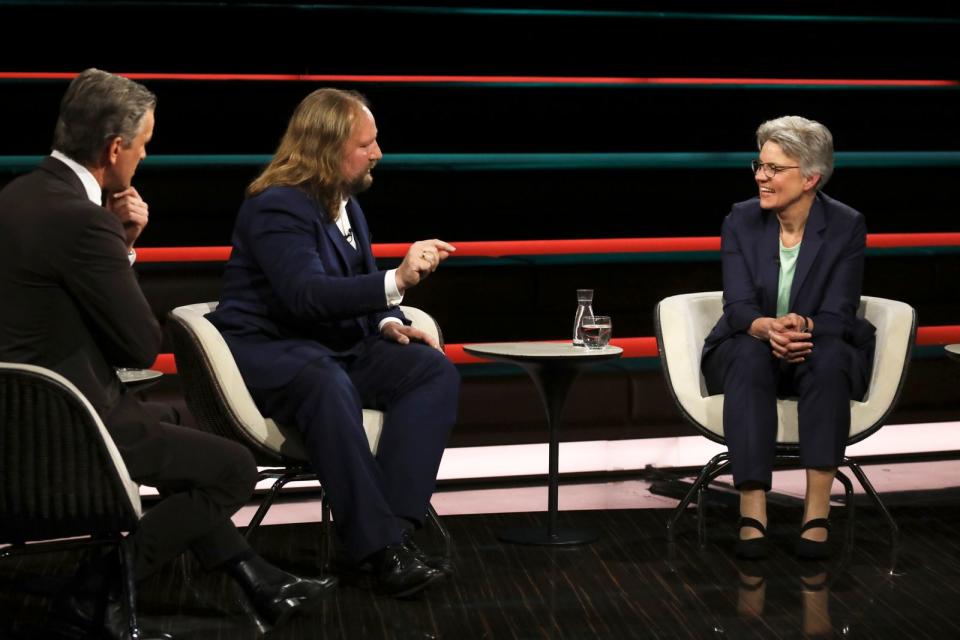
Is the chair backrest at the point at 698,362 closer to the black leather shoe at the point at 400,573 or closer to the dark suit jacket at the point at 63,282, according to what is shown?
the black leather shoe at the point at 400,573

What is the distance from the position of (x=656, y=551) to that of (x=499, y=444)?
5.03ft

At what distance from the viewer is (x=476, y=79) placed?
22.1 feet

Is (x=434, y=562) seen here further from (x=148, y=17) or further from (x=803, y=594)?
(x=148, y=17)

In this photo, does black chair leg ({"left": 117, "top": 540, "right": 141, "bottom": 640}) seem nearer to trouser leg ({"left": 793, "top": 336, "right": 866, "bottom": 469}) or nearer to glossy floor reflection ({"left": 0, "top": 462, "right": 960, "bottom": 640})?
glossy floor reflection ({"left": 0, "top": 462, "right": 960, "bottom": 640})

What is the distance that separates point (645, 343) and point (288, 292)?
265cm

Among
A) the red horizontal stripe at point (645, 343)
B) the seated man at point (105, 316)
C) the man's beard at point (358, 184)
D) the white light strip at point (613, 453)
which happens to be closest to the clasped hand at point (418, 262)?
the man's beard at point (358, 184)

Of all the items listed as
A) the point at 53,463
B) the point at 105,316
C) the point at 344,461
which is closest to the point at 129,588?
the point at 53,463

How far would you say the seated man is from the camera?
2617 millimetres

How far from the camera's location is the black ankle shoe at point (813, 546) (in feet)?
12.5

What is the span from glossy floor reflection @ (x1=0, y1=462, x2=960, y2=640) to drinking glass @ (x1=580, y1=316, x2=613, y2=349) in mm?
602

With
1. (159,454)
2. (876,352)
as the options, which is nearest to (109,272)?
(159,454)

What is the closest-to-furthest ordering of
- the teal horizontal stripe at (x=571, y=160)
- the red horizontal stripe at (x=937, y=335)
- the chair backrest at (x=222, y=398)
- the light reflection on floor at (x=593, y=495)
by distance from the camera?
the chair backrest at (x=222, y=398)
the light reflection on floor at (x=593, y=495)
the red horizontal stripe at (x=937, y=335)
the teal horizontal stripe at (x=571, y=160)

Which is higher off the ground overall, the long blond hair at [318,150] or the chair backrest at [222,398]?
the long blond hair at [318,150]

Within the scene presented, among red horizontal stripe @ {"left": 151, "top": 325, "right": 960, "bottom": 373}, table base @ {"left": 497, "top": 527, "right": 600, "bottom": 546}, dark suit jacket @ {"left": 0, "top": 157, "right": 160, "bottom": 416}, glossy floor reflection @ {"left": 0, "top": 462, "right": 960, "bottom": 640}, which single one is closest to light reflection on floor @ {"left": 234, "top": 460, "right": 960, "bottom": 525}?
glossy floor reflection @ {"left": 0, "top": 462, "right": 960, "bottom": 640}
